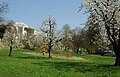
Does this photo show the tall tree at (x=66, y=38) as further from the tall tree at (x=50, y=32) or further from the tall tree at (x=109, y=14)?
the tall tree at (x=109, y=14)

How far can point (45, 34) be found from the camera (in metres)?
58.8

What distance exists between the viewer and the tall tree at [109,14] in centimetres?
3038

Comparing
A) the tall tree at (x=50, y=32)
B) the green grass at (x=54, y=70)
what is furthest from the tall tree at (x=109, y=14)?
the tall tree at (x=50, y=32)

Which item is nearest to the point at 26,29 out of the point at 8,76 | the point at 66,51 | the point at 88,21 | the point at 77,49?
the point at 77,49

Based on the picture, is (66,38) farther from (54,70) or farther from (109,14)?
(54,70)

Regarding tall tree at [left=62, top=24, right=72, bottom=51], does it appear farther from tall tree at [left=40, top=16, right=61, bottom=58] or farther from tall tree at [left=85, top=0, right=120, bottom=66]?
tall tree at [left=85, top=0, right=120, bottom=66]

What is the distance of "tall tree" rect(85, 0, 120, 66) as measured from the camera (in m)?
30.4

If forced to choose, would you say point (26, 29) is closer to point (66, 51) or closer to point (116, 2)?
point (66, 51)

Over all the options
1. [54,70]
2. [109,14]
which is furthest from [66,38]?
[54,70]

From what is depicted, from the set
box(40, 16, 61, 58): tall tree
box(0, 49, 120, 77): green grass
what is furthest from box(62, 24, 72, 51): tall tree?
box(0, 49, 120, 77): green grass

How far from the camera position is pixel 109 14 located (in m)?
30.7

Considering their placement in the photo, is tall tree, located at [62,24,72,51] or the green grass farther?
tall tree, located at [62,24,72,51]

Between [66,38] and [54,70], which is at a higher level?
[66,38]

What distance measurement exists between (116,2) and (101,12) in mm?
2195
